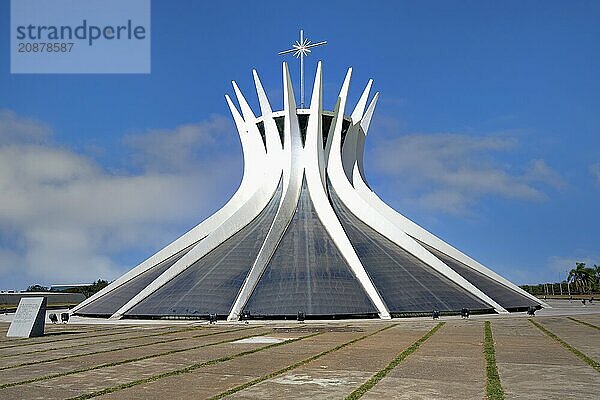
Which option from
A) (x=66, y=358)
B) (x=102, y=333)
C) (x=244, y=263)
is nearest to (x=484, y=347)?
(x=66, y=358)

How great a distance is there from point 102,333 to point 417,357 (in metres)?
13.3

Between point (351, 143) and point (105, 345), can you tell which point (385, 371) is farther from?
point (351, 143)

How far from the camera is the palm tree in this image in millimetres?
79938

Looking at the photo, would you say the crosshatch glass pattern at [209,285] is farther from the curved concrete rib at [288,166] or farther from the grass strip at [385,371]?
the grass strip at [385,371]

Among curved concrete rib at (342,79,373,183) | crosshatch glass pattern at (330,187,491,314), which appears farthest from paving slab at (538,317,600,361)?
curved concrete rib at (342,79,373,183)

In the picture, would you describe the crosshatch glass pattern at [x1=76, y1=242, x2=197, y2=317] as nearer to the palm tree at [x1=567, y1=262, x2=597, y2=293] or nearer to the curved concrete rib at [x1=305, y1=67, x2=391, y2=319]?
the curved concrete rib at [x1=305, y1=67, x2=391, y2=319]

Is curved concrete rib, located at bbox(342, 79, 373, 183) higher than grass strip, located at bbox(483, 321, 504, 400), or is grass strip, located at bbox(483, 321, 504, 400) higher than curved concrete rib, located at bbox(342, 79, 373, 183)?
curved concrete rib, located at bbox(342, 79, 373, 183)

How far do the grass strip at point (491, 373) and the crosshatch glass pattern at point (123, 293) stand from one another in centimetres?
2028

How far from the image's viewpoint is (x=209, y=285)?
30.3 metres

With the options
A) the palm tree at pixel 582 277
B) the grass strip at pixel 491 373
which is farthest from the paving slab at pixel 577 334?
the palm tree at pixel 582 277

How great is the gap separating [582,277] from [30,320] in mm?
77857

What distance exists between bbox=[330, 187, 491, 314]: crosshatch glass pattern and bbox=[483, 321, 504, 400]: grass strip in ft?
34.0

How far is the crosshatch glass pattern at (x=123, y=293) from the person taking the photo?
103 feet

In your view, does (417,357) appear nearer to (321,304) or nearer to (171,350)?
(171,350)
